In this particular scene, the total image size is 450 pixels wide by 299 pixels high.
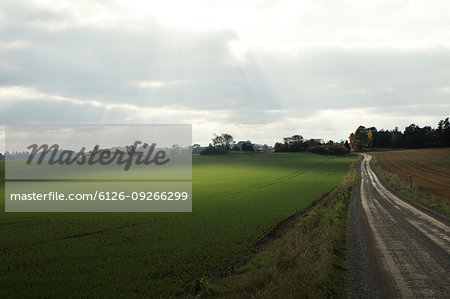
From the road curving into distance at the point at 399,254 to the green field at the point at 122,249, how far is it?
19.8 feet

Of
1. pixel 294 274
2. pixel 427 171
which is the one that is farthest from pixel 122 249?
pixel 427 171

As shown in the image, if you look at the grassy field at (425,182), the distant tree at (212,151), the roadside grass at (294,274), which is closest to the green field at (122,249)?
the roadside grass at (294,274)

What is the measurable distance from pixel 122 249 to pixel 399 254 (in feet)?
45.9

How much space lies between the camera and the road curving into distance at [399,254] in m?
10.5

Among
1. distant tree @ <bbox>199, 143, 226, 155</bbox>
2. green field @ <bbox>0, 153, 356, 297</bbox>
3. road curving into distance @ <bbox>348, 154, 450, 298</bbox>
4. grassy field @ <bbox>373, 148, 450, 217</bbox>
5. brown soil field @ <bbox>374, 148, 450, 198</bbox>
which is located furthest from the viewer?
distant tree @ <bbox>199, 143, 226, 155</bbox>

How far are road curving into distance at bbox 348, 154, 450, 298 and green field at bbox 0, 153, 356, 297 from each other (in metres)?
6.05

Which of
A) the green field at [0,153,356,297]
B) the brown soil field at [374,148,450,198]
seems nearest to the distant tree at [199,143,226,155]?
the brown soil field at [374,148,450,198]

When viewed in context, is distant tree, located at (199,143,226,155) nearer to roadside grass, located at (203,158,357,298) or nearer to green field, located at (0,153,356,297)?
green field, located at (0,153,356,297)

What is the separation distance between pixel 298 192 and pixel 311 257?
34.3 metres

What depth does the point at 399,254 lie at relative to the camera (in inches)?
557

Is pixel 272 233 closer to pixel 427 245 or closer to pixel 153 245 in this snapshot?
pixel 153 245

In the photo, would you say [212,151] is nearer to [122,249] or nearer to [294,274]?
[122,249]

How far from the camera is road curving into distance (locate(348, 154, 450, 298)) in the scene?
1053 centimetres

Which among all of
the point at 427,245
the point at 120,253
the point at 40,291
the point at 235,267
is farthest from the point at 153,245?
the point at 427,245
